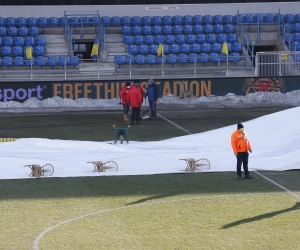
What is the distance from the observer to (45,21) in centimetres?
3984

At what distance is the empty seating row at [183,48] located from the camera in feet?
127

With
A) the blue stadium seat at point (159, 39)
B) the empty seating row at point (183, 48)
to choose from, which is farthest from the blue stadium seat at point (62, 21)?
the blue stadium seat at point (159, 39)

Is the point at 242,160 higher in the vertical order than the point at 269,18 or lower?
lower

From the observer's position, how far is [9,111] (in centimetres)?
3231

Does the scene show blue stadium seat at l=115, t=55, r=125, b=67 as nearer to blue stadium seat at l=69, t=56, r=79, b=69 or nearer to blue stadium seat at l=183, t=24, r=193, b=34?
blue stadium seat at l=69, t=56, r=79, b=69

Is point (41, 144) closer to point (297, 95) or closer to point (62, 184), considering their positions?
point (62, 184)

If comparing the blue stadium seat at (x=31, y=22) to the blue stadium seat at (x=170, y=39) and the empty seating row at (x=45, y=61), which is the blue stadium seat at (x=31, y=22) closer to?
the empty seating row at (x=45, y=61)

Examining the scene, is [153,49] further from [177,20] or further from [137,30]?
[177,20]

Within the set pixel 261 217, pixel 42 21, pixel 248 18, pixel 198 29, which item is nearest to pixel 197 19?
pixel 198 29

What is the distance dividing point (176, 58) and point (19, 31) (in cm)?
893

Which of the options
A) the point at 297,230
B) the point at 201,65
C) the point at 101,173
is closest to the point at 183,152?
the point at 101,173

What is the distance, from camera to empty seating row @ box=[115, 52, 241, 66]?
3706 centimetres

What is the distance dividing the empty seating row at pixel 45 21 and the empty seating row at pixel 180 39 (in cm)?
238

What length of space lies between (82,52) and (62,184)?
88.1ft
